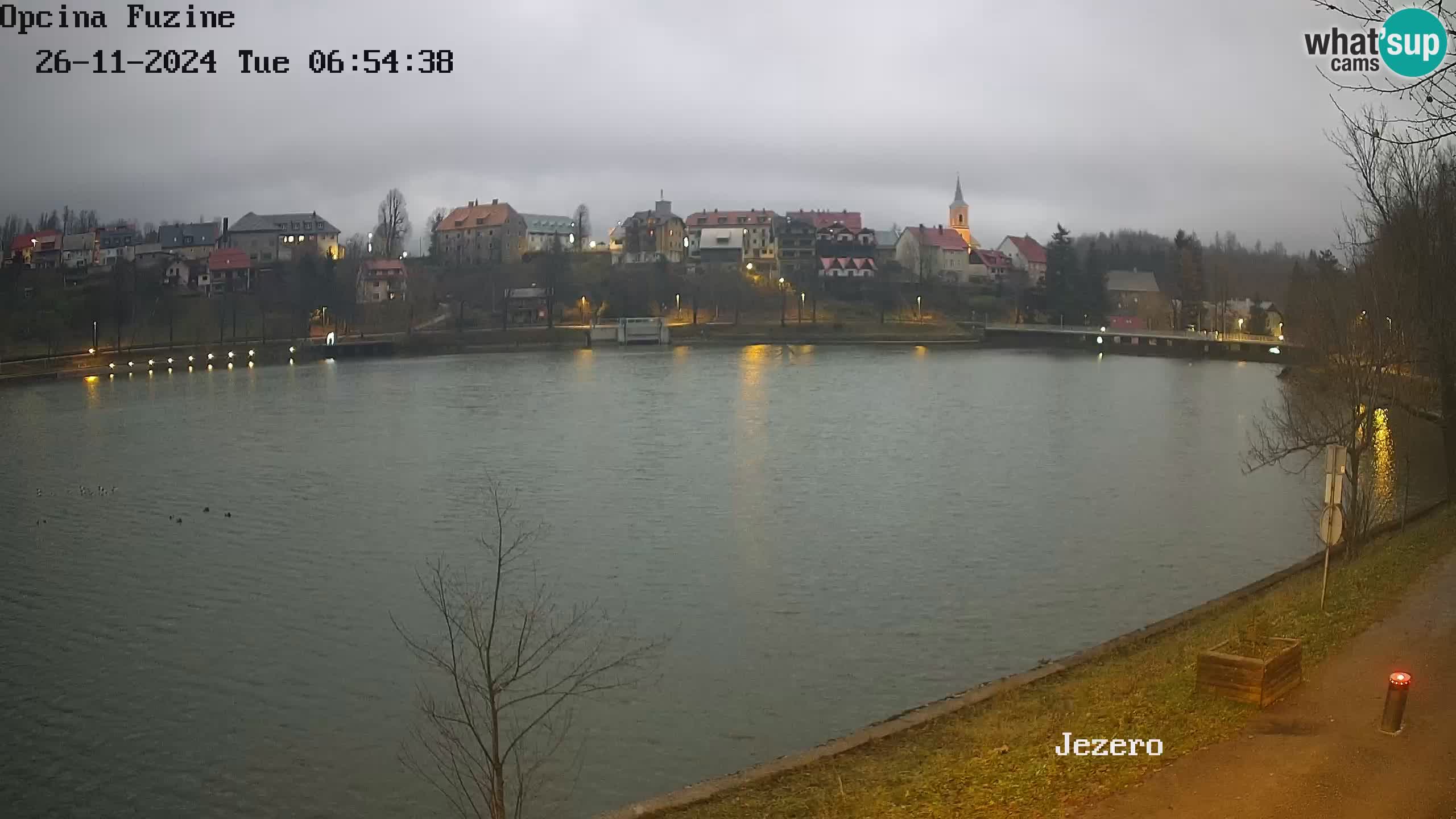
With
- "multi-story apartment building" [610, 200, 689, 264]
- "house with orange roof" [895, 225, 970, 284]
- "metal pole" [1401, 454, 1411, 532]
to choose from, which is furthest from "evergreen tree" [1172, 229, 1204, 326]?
"metal pole" [1401, 454, 1411, 532]

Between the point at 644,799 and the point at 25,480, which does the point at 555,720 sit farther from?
the point at 25,480

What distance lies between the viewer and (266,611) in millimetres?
12484

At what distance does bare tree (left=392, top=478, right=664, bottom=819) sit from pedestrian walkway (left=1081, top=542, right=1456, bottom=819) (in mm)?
3329

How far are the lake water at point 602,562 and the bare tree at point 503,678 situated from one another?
0.77 ft

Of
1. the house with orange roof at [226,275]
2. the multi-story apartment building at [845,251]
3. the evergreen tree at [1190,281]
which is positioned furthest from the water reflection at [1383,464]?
the house with orange roof at [226,275]

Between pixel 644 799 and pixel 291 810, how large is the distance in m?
2.36

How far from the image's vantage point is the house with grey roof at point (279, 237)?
81750 millimetres

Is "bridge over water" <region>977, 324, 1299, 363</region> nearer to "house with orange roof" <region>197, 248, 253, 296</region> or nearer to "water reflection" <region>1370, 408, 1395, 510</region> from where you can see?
"water reflection" <region>1370, 408, 1395, 510</region>

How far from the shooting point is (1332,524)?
26.3ft

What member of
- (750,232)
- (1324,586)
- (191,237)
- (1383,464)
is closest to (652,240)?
(750,232)

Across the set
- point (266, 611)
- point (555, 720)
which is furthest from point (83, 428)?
point (555, 720)

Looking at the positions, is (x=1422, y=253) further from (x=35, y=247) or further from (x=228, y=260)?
(x=35, y=247)

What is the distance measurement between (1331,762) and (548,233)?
297ft

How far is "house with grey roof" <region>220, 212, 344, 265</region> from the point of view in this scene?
8175 centimetres
